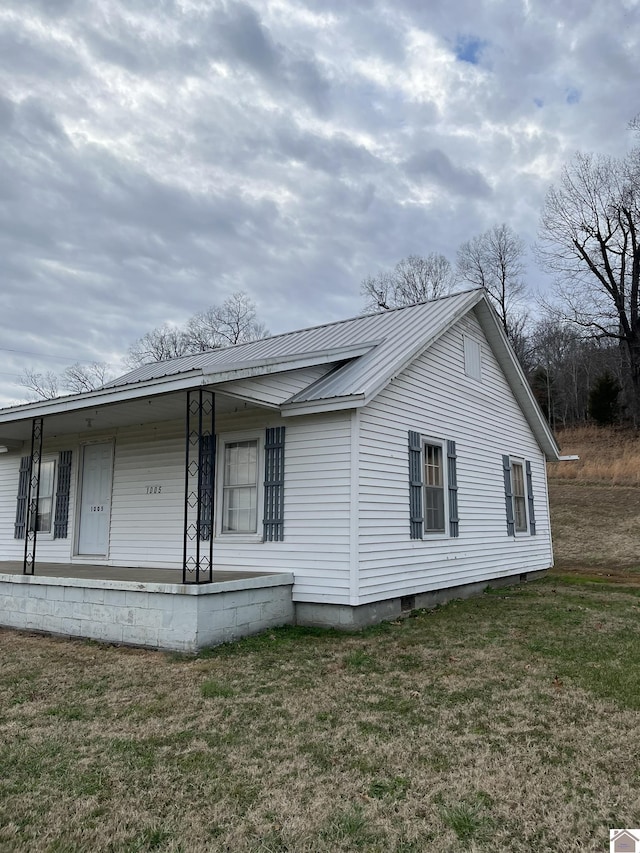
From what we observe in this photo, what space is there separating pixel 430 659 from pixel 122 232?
1563cm

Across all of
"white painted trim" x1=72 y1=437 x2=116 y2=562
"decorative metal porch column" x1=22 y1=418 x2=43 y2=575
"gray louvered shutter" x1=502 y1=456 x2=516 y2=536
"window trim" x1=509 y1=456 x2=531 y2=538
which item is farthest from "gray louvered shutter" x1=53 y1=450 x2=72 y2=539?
"window trim" x1=509 y1=456 x2=531 y2=538

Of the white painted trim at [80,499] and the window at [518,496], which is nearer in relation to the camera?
the white painted trim at [80,499]

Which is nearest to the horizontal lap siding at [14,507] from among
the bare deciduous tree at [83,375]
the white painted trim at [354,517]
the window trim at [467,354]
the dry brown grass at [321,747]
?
the dry brown grass at [321,747]

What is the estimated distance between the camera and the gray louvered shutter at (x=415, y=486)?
8.50 meters

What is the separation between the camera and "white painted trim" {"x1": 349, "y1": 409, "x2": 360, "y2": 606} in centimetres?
712

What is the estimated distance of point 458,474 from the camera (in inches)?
393

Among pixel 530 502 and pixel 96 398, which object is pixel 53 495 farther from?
pixel 530 502

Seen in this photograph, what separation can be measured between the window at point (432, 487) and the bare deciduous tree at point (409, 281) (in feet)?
84.8

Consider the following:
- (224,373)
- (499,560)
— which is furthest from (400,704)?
(499,560)

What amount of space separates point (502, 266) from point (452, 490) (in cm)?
2751

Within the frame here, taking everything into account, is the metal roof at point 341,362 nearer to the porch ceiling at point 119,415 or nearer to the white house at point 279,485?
the white house at point 279,485

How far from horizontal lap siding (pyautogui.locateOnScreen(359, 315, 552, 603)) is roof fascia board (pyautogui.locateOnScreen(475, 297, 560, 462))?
160mm

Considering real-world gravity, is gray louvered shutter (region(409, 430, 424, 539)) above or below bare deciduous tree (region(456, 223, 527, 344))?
below

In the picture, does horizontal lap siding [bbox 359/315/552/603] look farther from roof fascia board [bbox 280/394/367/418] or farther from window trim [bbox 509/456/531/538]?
roof fascia board [bbox 280/394/367/418]
